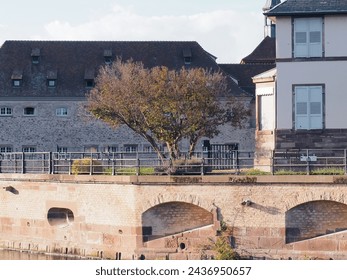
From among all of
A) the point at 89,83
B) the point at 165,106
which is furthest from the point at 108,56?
the point at 165,106

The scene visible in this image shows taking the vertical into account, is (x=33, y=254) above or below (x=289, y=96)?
below

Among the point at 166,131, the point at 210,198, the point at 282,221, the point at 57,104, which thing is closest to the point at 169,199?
the point at 210,198

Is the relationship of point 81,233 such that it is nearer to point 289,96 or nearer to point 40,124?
point 289,96

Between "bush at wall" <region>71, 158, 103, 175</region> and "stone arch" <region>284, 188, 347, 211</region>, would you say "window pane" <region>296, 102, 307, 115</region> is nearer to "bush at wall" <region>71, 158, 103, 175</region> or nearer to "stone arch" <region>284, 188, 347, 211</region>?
"stone arch" <region>284, 188, 347, 211</region>

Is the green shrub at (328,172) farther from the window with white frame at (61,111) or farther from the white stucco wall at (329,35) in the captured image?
the window with white frame at (61,111)

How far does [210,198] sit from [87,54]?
38.2 meters

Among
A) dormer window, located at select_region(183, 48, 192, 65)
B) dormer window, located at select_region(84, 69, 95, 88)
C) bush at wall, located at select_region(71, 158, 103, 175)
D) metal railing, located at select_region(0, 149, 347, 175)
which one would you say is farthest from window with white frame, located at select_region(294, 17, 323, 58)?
dormer window, located at select_region(183, 48, 192, 65)

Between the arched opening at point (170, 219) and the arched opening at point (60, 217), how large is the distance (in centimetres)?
385

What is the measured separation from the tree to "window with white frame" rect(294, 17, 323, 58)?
1111cm

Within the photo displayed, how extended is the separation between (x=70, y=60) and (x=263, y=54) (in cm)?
2101

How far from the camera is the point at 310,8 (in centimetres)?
3888

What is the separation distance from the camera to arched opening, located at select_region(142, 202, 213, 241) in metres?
36.8

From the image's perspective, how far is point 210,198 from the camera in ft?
119

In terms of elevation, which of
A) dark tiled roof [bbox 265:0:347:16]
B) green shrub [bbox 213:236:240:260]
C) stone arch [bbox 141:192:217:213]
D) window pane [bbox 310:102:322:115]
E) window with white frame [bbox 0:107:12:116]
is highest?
dark tiled roof [bbox 265:0:347:16]
